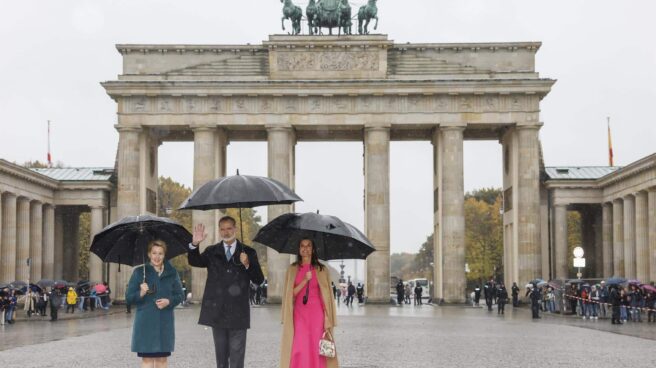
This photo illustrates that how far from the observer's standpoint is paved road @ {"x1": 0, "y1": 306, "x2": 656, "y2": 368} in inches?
893

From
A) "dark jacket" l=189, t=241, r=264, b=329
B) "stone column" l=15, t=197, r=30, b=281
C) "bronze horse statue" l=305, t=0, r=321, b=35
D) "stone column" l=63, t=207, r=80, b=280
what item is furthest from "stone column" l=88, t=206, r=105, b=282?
"dark jacket" l=189, t=241, r=264, b=329

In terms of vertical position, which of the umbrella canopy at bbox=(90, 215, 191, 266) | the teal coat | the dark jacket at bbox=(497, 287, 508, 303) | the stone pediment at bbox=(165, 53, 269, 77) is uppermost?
the stone pediment at bbox=(165, 53, 269, 77)

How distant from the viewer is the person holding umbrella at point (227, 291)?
45.9ft

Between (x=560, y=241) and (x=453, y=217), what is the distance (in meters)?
9.18

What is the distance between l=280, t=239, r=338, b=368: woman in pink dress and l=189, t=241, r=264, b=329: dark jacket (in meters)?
0.51

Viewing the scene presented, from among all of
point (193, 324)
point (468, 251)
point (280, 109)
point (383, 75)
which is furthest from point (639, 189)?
point (468, 251)

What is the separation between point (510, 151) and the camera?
73.7 meters

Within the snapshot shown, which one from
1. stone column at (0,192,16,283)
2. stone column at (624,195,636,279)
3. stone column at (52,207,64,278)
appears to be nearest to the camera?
stone column at (0,192,16,283)

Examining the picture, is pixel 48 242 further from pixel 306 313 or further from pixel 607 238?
pixel 306 313

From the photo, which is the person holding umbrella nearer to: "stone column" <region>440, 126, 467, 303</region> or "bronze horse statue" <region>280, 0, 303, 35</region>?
"stone column" <region>440, 126, 467, 303</region>

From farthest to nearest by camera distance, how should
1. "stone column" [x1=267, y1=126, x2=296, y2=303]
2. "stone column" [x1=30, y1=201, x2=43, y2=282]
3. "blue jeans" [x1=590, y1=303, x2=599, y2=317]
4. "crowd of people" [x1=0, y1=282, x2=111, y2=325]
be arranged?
"stone column" [x1=30, y1=201, x2=43, y2=282], "stone column" [x1=267, y1=126, x2=296, y2=303], "blue jeans" [x1=590, y1=303, x2=599, y2=317], "crowd of people" [x1=0, y1=282, x2=111, y2=325]

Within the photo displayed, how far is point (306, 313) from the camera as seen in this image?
556 inches

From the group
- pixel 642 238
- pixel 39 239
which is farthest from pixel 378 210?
pixel 39 239

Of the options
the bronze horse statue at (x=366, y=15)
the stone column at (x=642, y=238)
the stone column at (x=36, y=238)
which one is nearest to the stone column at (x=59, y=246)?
the stone column at (x=36, y=238)
